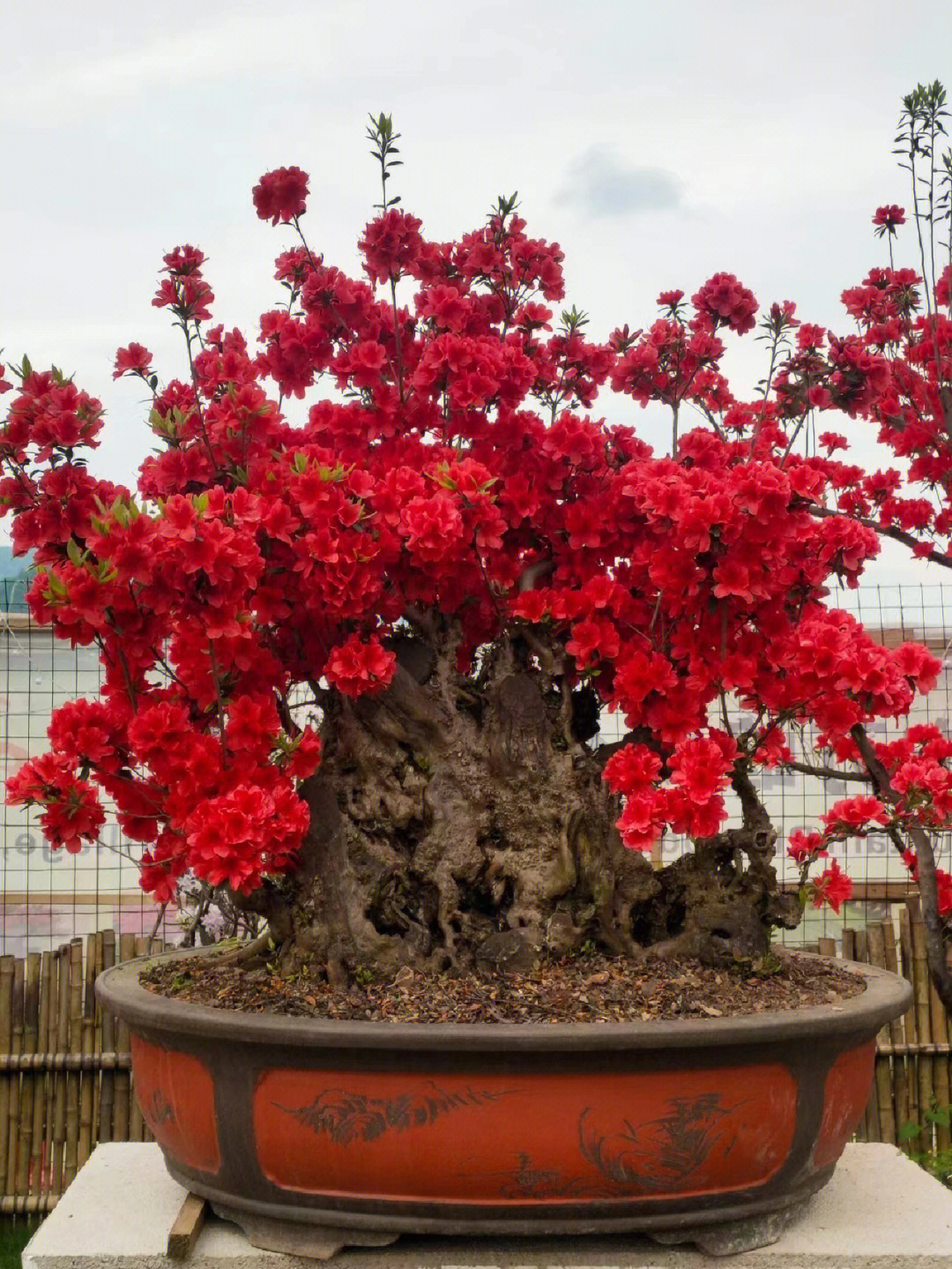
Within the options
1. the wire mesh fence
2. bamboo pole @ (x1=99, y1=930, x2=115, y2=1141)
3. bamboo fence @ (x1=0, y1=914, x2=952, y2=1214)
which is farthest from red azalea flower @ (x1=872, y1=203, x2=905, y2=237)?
bamboo pole @ (x1=99, y1=930, x2=115, y2=1141)

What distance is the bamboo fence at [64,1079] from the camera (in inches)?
163

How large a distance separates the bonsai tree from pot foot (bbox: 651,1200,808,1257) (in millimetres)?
459

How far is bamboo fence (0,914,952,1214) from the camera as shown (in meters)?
4.13

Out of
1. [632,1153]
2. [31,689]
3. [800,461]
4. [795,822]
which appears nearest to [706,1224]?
[632,1153]

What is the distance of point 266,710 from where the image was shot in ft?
7.90

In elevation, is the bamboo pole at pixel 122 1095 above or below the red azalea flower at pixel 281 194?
below

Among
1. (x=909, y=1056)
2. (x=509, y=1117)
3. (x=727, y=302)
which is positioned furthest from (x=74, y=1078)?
(x=727, y=302)

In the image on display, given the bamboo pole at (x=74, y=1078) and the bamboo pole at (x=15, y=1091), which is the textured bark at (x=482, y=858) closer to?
the bamboo pole at (x=74, y=1078)

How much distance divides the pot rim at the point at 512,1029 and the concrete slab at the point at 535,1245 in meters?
0.35

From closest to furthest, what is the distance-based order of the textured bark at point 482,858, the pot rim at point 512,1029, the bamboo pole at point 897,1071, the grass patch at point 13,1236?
the pot rim at point 512,1029, the textured bark at point 482,858, the grass patch at point 13,1236, the bamboo pole at point 897,1071

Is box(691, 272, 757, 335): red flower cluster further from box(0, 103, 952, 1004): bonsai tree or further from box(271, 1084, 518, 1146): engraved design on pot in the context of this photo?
box(271, 1084, 518, 1146): engraved design on pot

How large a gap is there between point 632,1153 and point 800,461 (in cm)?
137

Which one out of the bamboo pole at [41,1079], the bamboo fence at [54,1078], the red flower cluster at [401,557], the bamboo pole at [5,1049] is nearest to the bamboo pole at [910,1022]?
the red flower cluster at [401,557]

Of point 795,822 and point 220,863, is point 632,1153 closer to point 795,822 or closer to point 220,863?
point 220,863
